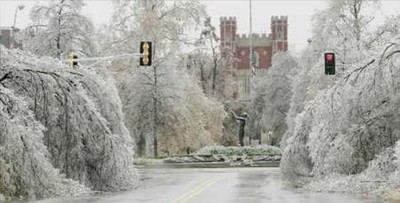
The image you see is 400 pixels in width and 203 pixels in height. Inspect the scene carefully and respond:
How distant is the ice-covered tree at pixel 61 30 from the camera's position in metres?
45.4

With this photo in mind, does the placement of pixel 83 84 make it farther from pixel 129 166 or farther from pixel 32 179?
pixel 32 179

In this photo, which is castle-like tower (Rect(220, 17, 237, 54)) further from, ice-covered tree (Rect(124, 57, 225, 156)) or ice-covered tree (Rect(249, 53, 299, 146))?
ice-covered tree (Rect(124, 57, 225, 156))

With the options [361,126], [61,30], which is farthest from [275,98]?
[361,126]

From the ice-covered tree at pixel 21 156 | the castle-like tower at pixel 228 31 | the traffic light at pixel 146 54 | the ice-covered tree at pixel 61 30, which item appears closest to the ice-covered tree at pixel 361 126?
the ice-covered tree at pixel 21 156

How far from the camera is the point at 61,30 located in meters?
45.6

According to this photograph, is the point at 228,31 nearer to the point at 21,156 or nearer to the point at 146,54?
the point at 146,54

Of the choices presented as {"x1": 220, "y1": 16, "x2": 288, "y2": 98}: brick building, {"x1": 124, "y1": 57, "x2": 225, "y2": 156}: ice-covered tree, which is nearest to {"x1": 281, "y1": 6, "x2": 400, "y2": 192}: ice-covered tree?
{"x1": 124, "y1": 57, "x2": 225, "y2": 156}: ice-covered tree

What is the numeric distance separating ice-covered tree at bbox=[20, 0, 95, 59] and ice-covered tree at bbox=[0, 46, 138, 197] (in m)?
23.0

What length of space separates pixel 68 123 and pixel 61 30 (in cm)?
2454

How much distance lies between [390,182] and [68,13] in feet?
100

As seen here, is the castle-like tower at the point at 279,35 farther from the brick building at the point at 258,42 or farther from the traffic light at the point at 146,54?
the traffic light at the point at 146,54

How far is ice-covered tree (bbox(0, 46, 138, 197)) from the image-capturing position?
21761 millimetres

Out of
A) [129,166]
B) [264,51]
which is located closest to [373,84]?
[129,166]

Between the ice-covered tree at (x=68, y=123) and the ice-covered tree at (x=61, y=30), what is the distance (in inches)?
904
